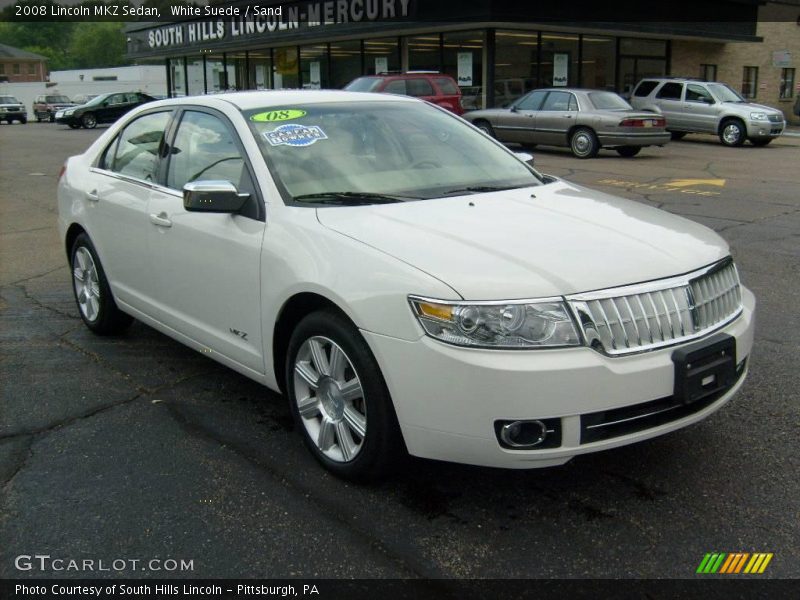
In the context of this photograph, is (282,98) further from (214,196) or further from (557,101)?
(557,101)

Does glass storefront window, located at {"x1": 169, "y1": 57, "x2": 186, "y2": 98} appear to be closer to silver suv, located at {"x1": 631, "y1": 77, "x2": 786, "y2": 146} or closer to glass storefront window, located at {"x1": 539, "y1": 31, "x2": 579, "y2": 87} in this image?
glass storefront window, located at {"x1": 539, "y1": 31, "x2": 579, "y2": 87}

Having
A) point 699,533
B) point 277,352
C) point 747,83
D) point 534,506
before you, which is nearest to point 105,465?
point 277,352

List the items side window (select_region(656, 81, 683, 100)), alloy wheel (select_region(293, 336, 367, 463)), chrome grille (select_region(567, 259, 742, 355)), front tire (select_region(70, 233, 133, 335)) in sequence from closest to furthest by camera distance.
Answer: chrome grille (select_region(567, 259, 742, 355)) < alloy wheel (select_region(293, 336, 367, 463)) < front tire (select_region(70, 233, 133, 335)) < side window (select_region(656, 81, 683, 100))

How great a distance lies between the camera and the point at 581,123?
18.7 m

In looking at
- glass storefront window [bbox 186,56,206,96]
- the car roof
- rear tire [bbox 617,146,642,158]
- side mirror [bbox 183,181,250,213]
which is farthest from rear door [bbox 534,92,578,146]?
glass storefront window [bbox 186,56,206,96]

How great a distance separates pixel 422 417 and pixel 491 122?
18124mm

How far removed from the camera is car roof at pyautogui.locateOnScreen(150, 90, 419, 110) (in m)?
4.55

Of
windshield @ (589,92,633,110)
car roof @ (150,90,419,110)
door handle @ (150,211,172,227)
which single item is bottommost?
door handle @ (150,211,172,227)

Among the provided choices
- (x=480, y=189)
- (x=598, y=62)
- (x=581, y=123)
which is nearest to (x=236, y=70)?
(x=598, y=62)

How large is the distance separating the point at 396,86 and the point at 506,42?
7.84 metres

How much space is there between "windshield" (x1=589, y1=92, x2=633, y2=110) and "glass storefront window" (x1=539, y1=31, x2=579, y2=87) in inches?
371

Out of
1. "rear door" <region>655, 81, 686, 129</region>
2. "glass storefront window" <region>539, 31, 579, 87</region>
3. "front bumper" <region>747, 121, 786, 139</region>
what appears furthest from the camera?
"glass storefront window" <region>539, 31, 579, 87</region>

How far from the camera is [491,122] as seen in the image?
67.3ft
